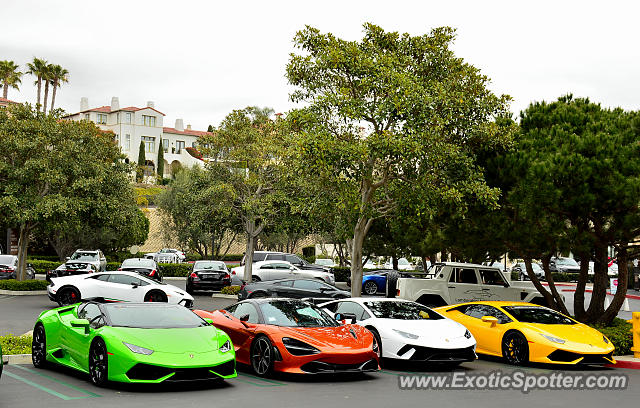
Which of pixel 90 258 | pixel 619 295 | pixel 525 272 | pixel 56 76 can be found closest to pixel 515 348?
pixel 619 295

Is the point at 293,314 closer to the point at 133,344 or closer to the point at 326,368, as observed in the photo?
the point at 326,368

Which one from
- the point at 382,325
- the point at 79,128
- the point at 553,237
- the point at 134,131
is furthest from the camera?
the point at 134,131

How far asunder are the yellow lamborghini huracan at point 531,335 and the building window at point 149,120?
9564 centimetres

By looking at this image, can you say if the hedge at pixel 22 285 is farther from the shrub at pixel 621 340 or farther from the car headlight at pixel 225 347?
the shrub at pixel 621 340

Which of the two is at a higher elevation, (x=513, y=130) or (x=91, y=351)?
(x=513, y=130)

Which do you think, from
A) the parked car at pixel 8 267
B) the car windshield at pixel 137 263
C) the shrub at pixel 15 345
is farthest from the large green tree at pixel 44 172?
the shrub at pixel 15 345

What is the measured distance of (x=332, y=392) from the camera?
33.3 ft

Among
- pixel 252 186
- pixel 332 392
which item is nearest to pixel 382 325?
pixel 332 392

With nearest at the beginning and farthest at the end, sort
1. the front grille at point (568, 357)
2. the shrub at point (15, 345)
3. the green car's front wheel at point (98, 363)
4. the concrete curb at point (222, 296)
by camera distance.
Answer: the green car's front wheel at point (98, 363) < the shrub at point (15, 345) < the front grille at point (568, 357) < the concrete curb at point (222, 296)

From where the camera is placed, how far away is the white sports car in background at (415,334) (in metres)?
12.5

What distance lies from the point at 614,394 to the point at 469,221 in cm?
1024

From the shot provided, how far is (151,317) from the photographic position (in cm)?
1064

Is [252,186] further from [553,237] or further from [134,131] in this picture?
[134,131]

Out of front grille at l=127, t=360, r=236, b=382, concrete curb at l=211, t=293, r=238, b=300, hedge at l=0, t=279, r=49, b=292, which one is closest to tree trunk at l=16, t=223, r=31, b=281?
hedge at l=0, t=279, r=49, b=292
